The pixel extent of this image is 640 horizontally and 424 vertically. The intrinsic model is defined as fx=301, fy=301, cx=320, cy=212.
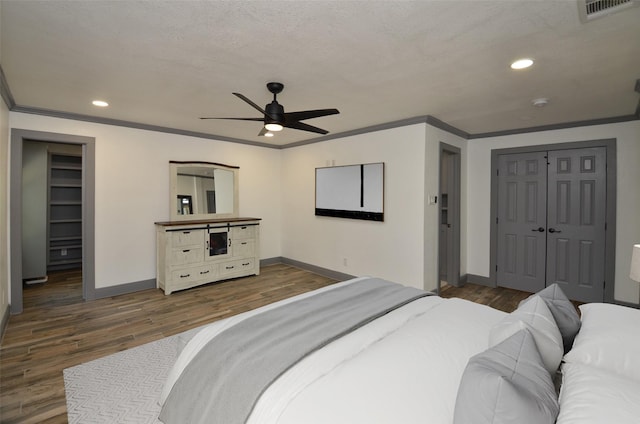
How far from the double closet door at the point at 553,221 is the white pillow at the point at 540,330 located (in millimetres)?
3599

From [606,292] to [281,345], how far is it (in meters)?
4.67

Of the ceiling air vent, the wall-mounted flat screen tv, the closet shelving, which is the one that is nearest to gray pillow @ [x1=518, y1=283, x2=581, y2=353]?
the ceiling air vent

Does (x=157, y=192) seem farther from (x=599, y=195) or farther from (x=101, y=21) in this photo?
(x=599, y=195)

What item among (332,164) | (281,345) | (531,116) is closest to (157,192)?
(332,164)

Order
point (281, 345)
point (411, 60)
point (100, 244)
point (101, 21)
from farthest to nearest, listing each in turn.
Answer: point (100, 244) < point (411, 60) < point (101, 21) < point (281, 345)

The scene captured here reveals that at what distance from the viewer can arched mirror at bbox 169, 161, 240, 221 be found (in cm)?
483

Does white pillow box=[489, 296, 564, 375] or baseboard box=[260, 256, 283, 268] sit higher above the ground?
white pillow box=[489, 296, 564, 375]

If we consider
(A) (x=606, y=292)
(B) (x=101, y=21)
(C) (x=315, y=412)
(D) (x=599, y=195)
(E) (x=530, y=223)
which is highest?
(B) (x=101, y=21)

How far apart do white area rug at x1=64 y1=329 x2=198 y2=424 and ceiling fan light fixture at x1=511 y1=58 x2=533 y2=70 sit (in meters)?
3.64

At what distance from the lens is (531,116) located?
12.6 ft

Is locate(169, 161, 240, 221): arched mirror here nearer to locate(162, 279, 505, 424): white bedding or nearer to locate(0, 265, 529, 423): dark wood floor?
locate(0, 265, 529, 423): dark wood floor

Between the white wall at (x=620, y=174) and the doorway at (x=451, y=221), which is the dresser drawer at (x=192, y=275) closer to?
the doorway at (x=451, y=221)

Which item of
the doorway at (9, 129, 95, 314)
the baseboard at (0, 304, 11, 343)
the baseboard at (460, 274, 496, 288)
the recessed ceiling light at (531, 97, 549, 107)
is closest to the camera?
the baseboard at (0, 304, 11, 343)

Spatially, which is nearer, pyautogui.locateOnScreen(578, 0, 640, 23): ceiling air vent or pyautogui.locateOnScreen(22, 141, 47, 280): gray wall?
pyautogui.locateOnScreen(578, 0, 640, 23): ceiling air vent
